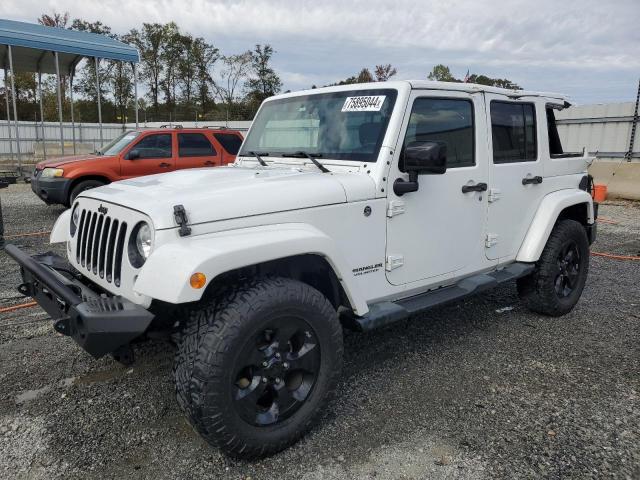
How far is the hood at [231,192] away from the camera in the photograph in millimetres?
2473

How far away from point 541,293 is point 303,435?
8.96 feet

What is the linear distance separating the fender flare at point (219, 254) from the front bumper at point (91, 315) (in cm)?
14

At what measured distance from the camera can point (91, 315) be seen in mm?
2199

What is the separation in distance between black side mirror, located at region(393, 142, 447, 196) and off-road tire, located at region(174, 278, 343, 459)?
0.93 metres

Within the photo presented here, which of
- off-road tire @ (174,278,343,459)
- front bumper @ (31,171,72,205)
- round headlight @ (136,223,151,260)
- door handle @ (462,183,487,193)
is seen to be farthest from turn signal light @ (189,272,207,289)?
front bumper @ (31,171,72,205)

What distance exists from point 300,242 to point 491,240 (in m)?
2.01

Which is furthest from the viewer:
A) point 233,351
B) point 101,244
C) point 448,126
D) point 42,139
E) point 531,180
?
point 42,139

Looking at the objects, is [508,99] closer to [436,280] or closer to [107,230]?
[436,280]

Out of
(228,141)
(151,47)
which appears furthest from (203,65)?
→ (228,141)

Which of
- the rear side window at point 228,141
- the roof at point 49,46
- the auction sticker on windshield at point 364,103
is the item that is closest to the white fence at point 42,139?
the roof at point 49,46

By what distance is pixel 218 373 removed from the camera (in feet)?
7.56

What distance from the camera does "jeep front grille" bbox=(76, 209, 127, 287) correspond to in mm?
2623

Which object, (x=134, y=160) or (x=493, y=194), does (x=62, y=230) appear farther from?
(x=134, y=160)

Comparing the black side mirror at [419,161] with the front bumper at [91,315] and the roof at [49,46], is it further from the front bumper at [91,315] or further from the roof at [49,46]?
the roof at [49,46]
